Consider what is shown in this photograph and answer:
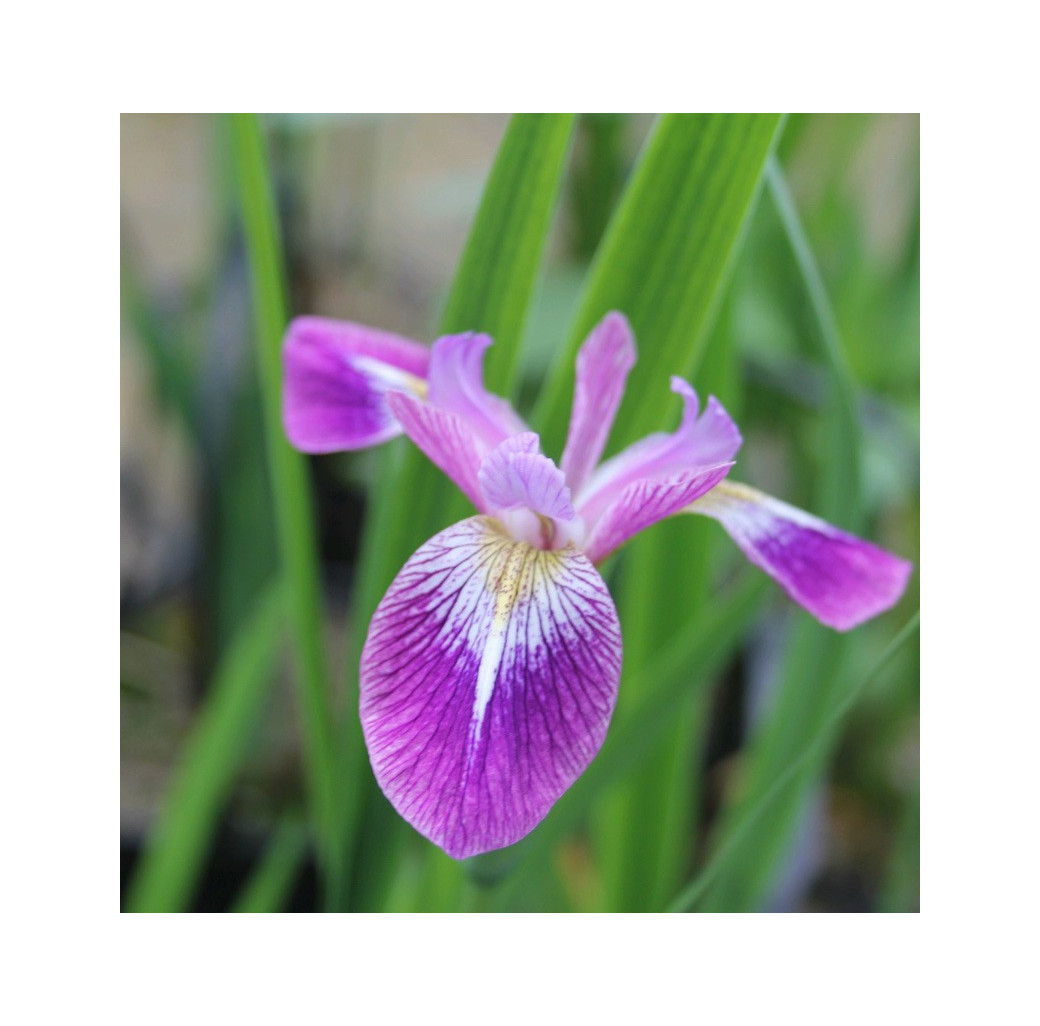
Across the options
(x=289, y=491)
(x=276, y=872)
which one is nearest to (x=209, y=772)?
(x=276, y=872)

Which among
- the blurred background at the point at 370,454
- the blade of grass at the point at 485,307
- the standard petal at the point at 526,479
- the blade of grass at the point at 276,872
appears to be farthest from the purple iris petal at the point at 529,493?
the blade of grass at the point at 276,872

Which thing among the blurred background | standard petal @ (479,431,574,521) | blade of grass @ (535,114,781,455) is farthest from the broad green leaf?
the blurred background

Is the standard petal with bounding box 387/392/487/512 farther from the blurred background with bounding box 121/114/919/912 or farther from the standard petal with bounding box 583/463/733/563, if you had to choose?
the blurred background with bounding box 121/114/919/912

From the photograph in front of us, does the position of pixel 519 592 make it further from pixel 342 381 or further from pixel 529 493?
pixel 342 381

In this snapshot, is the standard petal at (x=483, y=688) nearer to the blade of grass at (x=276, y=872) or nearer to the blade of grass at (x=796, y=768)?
the blade of grass at (x=796, y=768)
